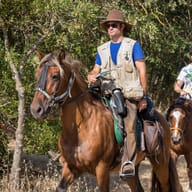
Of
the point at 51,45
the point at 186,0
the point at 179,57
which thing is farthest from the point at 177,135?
the point at 179,57

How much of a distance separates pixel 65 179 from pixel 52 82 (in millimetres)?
1203

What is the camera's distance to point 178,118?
1003cm

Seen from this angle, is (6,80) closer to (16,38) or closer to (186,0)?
(16,38)

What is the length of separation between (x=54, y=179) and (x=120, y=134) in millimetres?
3167

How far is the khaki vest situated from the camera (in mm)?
6910

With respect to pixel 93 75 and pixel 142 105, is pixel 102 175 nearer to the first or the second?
pixel 142 105

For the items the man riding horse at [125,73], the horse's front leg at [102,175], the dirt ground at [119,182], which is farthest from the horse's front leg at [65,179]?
the dirt ground at [119,182]

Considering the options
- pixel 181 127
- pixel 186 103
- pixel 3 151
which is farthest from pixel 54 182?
pixel 186 103

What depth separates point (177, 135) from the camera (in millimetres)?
9930

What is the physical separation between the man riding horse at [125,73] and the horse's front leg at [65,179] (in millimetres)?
643

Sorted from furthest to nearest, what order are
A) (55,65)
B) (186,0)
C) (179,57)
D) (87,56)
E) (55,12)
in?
(179,57), (186,0), (87,56), (55,12), (55,65)

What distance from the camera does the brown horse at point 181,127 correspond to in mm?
9977

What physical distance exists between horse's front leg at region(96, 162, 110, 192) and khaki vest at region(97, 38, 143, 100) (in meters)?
1.00

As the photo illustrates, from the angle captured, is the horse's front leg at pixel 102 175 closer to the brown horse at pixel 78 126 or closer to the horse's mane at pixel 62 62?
the brown horse at pixel 78 126
